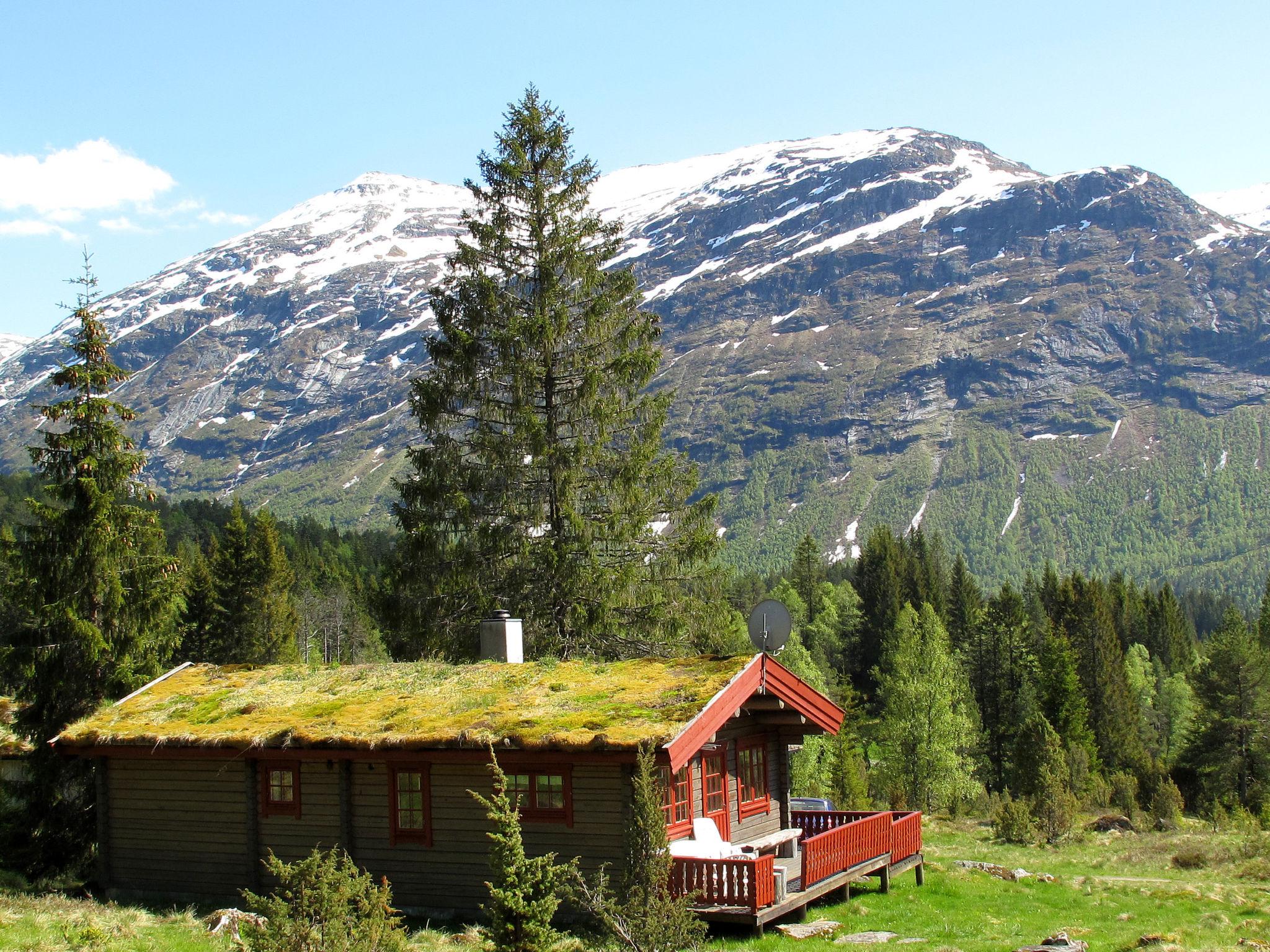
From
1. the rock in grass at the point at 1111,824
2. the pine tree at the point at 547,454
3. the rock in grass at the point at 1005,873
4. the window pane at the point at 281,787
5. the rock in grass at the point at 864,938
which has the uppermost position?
the pine tree at the point at 547,454

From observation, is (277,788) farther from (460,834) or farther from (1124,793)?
(1124,793)

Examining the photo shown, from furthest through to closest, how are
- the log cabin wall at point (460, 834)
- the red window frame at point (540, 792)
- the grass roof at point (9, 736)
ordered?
the grass roof at point (9, 736), the red window frame at point (540, 792), the log cabin wall at point (460, 834)

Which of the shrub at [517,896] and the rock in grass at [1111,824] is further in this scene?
the rock in grass at [1111,824]

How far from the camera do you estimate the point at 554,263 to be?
1149 inches

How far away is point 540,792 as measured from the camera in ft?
61.2

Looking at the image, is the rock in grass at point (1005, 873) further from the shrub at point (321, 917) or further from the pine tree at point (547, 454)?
the shrub at point (321, 917)

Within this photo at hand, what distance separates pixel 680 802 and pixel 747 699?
6.98 feet

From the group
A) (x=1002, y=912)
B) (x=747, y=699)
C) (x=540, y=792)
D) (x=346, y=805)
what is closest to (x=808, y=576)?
(x=1002, y=912)

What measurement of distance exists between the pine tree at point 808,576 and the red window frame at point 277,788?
3458 inches

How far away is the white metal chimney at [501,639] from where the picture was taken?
24.1 meters

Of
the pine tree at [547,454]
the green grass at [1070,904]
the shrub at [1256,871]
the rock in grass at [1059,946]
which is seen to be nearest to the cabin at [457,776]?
the green grass at [1070,904]

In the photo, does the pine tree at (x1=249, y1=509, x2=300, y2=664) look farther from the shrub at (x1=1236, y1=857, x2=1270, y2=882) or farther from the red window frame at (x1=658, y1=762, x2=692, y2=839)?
the shrub at (x1=1236, y1=857, x2=1270, y2=882)

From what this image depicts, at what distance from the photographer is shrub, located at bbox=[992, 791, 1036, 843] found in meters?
35.1

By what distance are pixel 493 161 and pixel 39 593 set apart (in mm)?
15383
